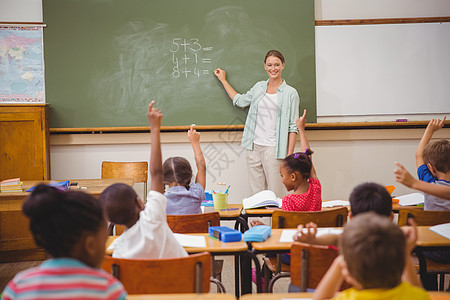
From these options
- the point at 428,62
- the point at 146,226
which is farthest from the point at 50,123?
the point at 428,62

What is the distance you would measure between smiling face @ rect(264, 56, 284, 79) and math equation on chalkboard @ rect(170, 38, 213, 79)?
71cm

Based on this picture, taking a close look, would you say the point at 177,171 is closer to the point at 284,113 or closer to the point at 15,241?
the point at 284,113

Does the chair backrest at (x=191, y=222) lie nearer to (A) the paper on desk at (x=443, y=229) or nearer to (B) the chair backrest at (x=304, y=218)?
(B) the chair backrest at (x=304, y=218)

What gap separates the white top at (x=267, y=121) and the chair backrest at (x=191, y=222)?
2398 millimetres

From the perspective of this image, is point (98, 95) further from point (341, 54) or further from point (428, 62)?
point (428, 62)

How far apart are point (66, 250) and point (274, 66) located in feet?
13.1

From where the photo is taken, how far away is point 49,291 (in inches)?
48.4

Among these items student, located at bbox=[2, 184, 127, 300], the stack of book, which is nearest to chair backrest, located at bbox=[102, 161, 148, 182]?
the stack of book

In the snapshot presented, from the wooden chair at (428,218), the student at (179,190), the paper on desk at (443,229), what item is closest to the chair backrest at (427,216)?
the wooden chair at (428,218)

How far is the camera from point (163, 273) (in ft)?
6.10

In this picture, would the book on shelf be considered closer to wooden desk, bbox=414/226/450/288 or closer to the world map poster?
wooden desk, bbox=414/226/450/288

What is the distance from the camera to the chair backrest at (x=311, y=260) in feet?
6.72

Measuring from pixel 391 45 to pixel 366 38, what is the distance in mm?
303

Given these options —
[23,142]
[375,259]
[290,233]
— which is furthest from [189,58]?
[375,259]
